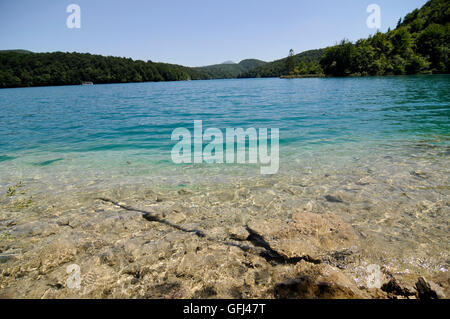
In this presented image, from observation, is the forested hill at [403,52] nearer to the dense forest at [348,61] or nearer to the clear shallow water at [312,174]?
the dense forest at [348,61]

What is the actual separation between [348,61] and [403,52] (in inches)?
819

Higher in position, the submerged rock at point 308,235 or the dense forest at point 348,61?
the dense forest at point 348,61

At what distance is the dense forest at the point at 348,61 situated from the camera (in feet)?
271

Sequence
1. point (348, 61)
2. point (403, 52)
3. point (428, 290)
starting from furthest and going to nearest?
point (348, 61) → point (403, 52) → point (428, 290)

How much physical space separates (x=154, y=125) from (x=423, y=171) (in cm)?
1299

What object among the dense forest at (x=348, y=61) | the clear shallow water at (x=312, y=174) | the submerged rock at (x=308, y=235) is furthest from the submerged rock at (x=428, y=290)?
the dense forest at (x=348, y=61)

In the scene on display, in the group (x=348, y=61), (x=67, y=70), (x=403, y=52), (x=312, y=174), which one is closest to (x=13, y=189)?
(x=312, y=174)

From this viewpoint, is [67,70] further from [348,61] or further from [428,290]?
[428,290]

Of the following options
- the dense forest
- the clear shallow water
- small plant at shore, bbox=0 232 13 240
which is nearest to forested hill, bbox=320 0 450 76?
the dense forest

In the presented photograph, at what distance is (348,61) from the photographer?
339 feet

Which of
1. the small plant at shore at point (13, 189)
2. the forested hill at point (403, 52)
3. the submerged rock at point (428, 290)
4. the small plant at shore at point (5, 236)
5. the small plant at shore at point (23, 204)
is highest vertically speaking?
the forested hill at point (403, 52)

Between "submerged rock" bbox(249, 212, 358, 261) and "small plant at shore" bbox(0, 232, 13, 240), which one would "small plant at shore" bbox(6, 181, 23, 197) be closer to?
"small plant at shore" bbox(0, 232, 13, 240)

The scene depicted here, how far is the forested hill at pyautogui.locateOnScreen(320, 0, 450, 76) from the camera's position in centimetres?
8044
